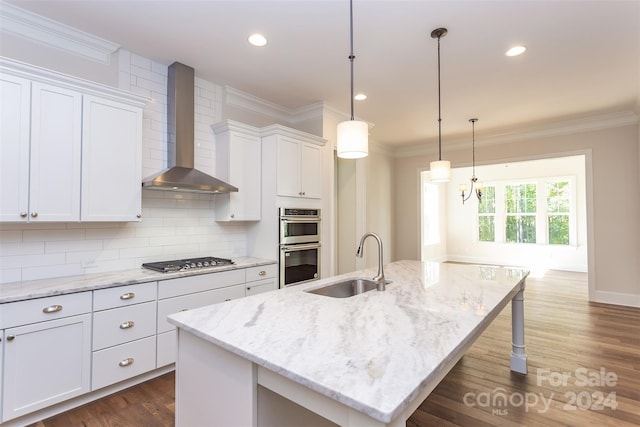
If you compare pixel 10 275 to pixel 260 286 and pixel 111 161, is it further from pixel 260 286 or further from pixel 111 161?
pixel 260 286

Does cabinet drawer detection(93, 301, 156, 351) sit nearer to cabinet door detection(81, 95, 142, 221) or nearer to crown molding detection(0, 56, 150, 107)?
cabinet door detection(81, 95, 142, 221)

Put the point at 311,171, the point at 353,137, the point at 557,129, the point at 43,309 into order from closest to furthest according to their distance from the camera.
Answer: the point at 353,137 < the point at 43,309 < the point at 311,171 < the point at 557,129

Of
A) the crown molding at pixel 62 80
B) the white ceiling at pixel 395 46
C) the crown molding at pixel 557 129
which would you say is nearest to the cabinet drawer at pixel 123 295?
the crown molding at pixel 62 80

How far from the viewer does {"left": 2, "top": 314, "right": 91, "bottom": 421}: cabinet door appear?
76.8 inches

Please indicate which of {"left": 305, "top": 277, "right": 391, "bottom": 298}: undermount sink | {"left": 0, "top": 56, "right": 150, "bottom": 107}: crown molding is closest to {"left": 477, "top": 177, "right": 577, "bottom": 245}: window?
{"left": 305, "top": 277, "right": 391, "bottom": 298}: undermount sink

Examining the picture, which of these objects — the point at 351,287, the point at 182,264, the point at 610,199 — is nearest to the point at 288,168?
the point at 182,264

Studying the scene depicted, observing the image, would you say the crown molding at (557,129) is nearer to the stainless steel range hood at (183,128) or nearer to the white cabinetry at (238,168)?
the white cabinetry at (238,168)

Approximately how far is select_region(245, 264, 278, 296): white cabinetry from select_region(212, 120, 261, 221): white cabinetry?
1.94 feet

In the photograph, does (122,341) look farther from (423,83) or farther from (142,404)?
(423,83)

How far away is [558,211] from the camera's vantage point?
8.11 m

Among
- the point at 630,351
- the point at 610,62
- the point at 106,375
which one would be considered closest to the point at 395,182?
the point at 610,62

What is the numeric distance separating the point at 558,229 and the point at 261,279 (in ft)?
26.9

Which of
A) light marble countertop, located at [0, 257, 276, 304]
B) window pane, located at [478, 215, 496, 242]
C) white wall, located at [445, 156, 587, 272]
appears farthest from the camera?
window pane, located at [478, 215, 496, 242]

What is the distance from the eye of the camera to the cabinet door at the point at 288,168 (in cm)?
361
